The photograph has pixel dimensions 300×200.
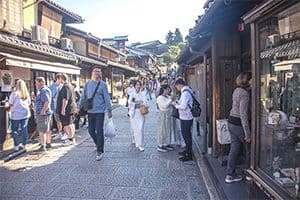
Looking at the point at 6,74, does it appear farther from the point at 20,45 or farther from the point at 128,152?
the point at 128,152

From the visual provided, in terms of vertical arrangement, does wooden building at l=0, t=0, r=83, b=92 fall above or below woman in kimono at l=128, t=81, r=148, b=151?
above

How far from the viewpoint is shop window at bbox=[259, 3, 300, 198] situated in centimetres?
332

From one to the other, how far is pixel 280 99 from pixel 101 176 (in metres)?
3.67

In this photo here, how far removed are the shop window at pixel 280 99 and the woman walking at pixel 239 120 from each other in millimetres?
937

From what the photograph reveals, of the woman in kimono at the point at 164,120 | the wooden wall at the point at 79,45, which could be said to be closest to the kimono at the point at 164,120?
the woman in kimono at the point at 164,120

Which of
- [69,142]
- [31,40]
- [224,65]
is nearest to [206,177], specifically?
[224,65]

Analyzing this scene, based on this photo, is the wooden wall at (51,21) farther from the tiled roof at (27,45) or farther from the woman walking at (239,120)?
the woman walking at (239,120)

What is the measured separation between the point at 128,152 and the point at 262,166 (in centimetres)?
485

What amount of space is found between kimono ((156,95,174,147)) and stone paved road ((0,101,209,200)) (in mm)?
362

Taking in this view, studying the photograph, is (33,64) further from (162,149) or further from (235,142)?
(235,142)

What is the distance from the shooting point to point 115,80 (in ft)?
98.3

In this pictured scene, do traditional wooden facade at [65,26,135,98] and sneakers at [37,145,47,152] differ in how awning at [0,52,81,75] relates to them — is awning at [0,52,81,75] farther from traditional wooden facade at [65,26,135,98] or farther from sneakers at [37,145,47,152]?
traditional wooden facade at [65,26,135,98]

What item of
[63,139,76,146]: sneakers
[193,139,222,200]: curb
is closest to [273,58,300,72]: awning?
[193,139,222,200]: curb

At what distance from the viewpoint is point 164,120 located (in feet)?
27.6
